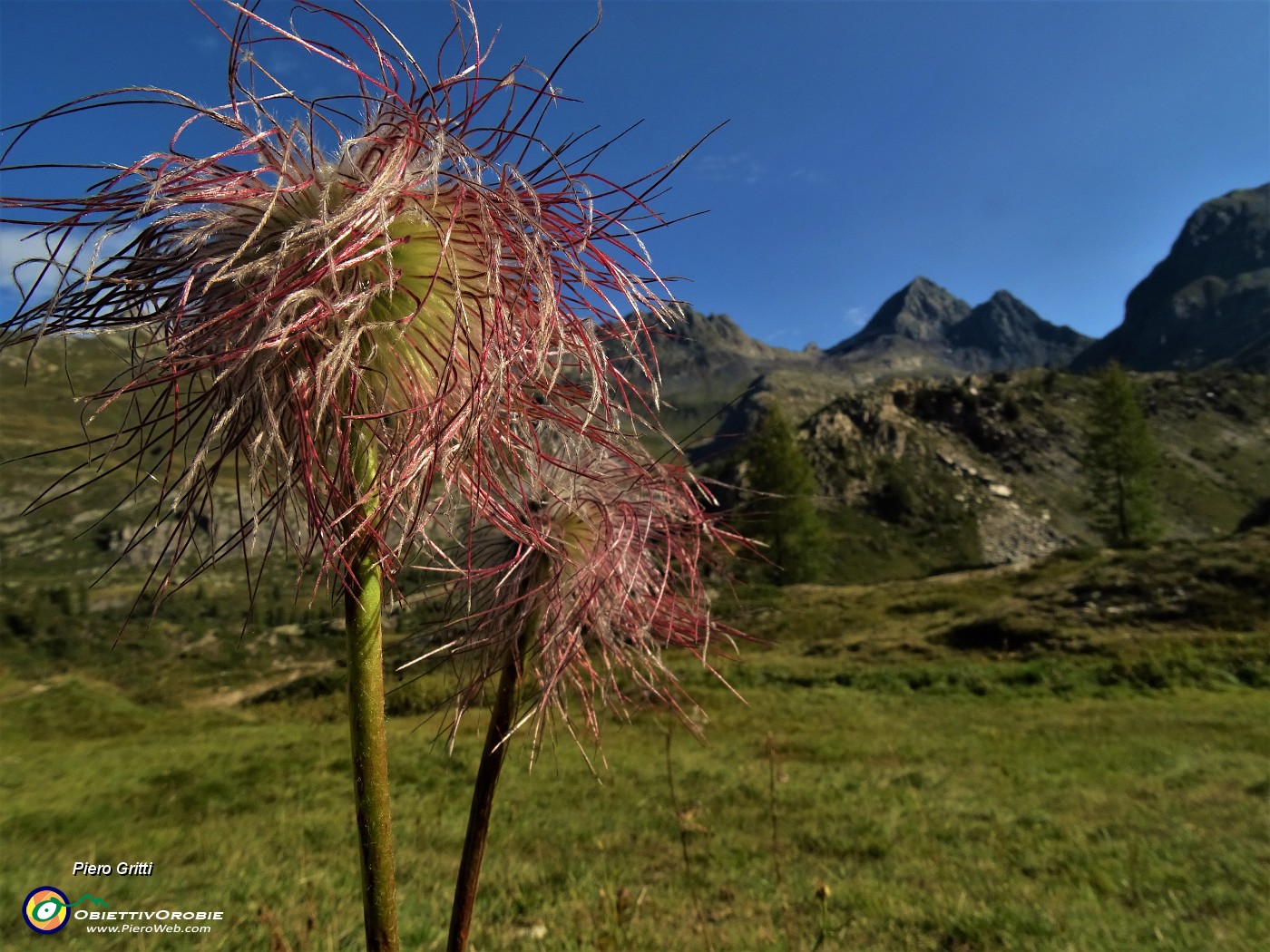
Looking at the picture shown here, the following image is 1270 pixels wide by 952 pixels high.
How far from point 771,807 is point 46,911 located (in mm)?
6740

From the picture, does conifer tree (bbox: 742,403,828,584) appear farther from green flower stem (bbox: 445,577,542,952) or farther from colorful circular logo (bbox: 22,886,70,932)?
green flower stem (bbox: 445,577,542,952)

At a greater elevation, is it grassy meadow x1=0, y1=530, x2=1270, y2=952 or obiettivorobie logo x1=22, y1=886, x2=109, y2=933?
obiettivorobie logo x1=22, y1=886, x2=109, y2=933

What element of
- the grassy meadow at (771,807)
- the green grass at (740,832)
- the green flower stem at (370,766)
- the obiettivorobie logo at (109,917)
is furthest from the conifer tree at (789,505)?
the green flower stem at (370,766)

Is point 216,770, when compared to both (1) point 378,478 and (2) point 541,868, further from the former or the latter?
(1) point 378,478

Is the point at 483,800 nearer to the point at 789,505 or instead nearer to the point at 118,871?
the point at 118,871

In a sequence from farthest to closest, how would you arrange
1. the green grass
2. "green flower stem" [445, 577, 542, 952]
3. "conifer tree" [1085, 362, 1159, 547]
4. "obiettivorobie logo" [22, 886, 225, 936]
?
"conifer tree" [1085, 362, 1159, 547] < the green grass < "obiettivorobie logo" [22, 886, 225, 936] < "green flower stem" [445, 577, 542, 952]

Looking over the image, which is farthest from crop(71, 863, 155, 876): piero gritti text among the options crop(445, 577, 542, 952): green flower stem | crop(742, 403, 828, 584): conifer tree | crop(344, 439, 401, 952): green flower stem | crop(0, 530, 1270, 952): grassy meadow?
crop(742, 403, 828, 584): conifer tree

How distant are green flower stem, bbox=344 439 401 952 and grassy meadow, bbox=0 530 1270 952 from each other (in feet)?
2.87

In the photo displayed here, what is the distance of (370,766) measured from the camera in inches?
55.1

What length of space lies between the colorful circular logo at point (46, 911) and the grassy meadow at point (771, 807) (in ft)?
0.81

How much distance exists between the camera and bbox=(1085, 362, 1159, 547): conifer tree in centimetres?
5822

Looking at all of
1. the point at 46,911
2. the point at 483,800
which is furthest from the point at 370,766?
the point at 46,911

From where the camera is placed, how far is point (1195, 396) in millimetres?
101062

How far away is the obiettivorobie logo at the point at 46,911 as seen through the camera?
16.5ft
